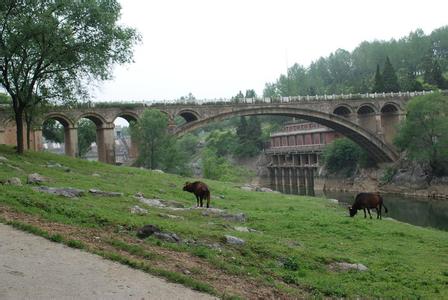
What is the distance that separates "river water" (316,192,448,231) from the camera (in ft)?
134

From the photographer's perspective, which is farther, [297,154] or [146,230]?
[297,154]

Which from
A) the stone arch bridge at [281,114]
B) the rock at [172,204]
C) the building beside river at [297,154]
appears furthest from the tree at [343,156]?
the rock at [172,204]

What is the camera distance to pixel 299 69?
169 meters

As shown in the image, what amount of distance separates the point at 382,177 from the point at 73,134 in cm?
4703

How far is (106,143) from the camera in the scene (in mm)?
67062

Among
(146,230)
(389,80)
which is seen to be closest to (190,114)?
(389,80)

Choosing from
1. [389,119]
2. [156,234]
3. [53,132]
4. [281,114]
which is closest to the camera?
[156,234]

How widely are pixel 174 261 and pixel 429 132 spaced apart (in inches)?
2332

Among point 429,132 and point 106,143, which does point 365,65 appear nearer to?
point 429,132

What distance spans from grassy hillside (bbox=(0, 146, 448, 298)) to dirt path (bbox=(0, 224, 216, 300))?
17.7 inches

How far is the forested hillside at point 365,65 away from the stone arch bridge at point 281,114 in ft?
90.7

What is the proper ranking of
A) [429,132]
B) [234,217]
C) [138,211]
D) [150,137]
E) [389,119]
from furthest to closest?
1. [389,119]
2. [150,137]
3. [429,132]
4. [234,217]
5. [138,211]

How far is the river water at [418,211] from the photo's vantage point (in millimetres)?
40844

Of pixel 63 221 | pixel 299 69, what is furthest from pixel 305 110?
pixel 299 69
